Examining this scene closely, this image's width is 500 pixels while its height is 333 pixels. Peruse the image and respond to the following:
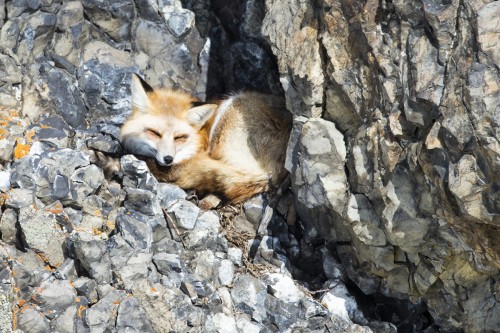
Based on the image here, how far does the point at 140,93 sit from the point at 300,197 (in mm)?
1664

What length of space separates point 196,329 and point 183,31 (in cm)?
266

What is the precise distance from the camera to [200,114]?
19.0 feet

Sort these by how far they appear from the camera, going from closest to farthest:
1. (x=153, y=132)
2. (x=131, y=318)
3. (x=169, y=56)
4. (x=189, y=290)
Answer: (x=131, y=318), (x=189, y=290), (x=153, y=132), (x=169, y=56)

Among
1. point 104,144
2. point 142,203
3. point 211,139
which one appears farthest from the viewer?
point 211,139

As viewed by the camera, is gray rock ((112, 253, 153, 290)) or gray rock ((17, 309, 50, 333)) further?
gray rock ((112, 253, 153, 290))

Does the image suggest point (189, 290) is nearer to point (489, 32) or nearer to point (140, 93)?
point (140, 93)

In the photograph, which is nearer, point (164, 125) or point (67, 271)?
point (67, 271)

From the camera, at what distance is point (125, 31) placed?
5863mm

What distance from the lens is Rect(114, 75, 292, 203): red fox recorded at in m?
5.29

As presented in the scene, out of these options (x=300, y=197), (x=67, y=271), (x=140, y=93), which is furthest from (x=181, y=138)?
(x=67, y=271)

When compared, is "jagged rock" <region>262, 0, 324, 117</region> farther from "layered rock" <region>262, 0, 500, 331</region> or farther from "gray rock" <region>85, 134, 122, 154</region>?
"gray rock" <region>85, 134, 122, 154</region>

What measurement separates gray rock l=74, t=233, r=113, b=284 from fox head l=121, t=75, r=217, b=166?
1269 mm

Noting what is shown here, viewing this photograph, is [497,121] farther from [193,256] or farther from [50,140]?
[50,140]

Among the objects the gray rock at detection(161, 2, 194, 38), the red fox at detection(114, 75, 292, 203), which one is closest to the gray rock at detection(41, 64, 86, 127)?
the red fox at detection(114, 75, 292, 203)
